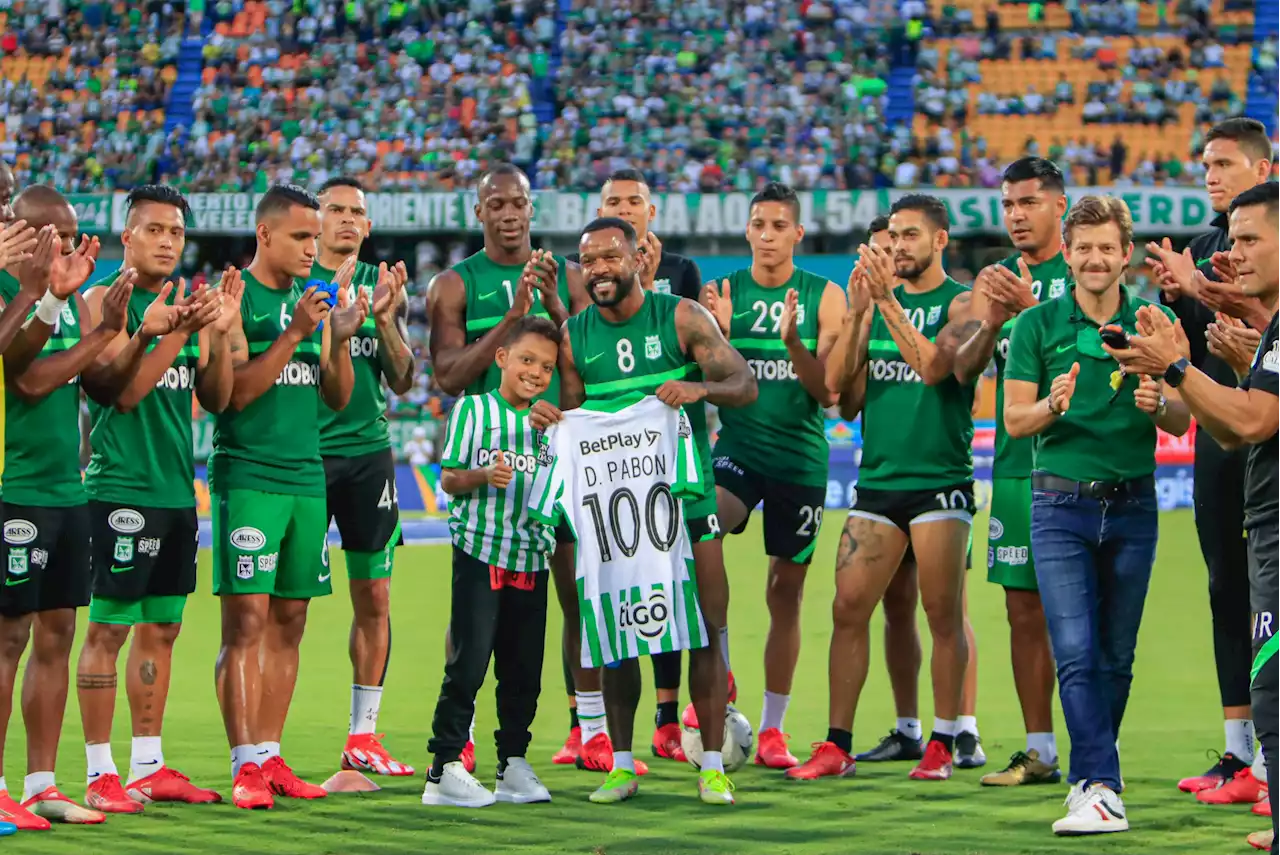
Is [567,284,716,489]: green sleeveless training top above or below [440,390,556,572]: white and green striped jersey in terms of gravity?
above

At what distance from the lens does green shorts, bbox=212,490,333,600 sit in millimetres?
7555

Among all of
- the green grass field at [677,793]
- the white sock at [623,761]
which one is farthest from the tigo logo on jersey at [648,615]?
the green grass field at [677,793]

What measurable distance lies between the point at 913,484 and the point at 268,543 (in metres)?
3.18

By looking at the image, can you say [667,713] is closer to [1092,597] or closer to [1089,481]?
[1092,597]

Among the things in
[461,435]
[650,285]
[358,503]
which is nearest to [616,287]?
[461,435]

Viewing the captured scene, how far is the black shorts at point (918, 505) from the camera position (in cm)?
823

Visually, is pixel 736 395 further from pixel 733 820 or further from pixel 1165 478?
pixel 1165 478

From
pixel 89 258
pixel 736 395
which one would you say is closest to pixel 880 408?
pixel 736 395

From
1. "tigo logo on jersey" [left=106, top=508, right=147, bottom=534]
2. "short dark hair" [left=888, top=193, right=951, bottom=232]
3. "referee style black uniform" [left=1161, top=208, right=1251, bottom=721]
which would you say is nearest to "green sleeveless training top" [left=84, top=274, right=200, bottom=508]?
"tigo logo on jersey" [left=106, top=508, right=147, bottom=534]

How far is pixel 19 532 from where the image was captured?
6.87 metres

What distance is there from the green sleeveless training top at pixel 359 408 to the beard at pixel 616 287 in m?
1.51

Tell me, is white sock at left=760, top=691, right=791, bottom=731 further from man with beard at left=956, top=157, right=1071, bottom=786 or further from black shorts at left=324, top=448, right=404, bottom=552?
black shorts at left=324, top=448, right=404, bottom=552

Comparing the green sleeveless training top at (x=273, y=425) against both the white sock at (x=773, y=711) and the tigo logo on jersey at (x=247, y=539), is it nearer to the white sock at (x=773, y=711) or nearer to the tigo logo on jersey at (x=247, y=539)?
the tigo logo on jersey at (x=247, y=539)

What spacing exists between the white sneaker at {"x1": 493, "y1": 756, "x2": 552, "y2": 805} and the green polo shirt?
8.73ft
